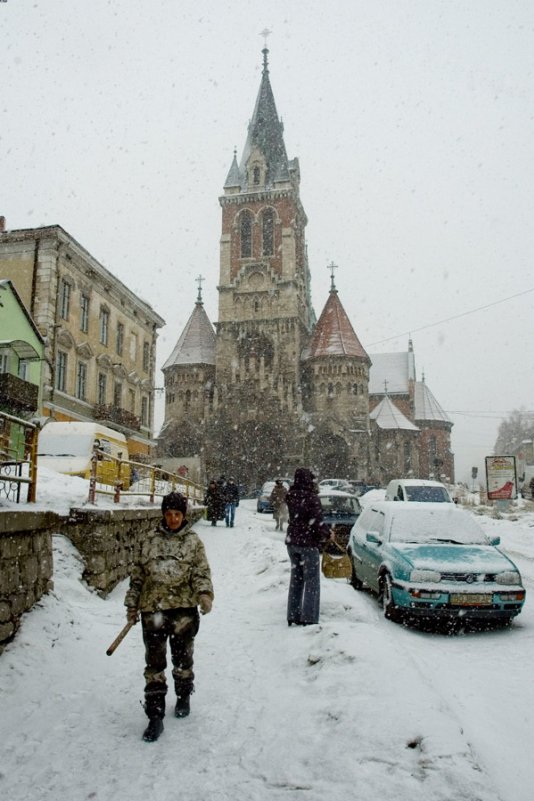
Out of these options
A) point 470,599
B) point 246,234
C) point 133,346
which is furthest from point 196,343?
point 470,599

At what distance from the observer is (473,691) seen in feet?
17.4

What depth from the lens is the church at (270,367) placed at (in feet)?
184

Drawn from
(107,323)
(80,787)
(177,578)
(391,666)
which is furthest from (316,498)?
(107,323)

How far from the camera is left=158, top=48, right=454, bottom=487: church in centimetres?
5616

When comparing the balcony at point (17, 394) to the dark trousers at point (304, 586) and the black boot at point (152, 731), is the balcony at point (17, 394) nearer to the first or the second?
the dark trousers at point (304, 586)

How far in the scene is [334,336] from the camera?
201 ft

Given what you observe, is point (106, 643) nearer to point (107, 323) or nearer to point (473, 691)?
point (473, 691)

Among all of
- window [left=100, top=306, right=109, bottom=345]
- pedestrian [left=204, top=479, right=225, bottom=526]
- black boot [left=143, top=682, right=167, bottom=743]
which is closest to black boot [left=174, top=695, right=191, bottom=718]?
black boot [left=143, top=682, right=167, bottom=743]

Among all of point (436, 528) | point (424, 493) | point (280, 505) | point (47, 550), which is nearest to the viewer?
point (47, 550)

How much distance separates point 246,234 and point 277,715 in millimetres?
62919

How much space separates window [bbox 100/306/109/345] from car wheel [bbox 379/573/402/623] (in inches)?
1144

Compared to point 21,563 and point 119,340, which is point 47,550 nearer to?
point 21,563

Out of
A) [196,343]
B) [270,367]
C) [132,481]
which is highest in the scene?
[196,343]

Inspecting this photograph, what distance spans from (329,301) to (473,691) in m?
61.6
